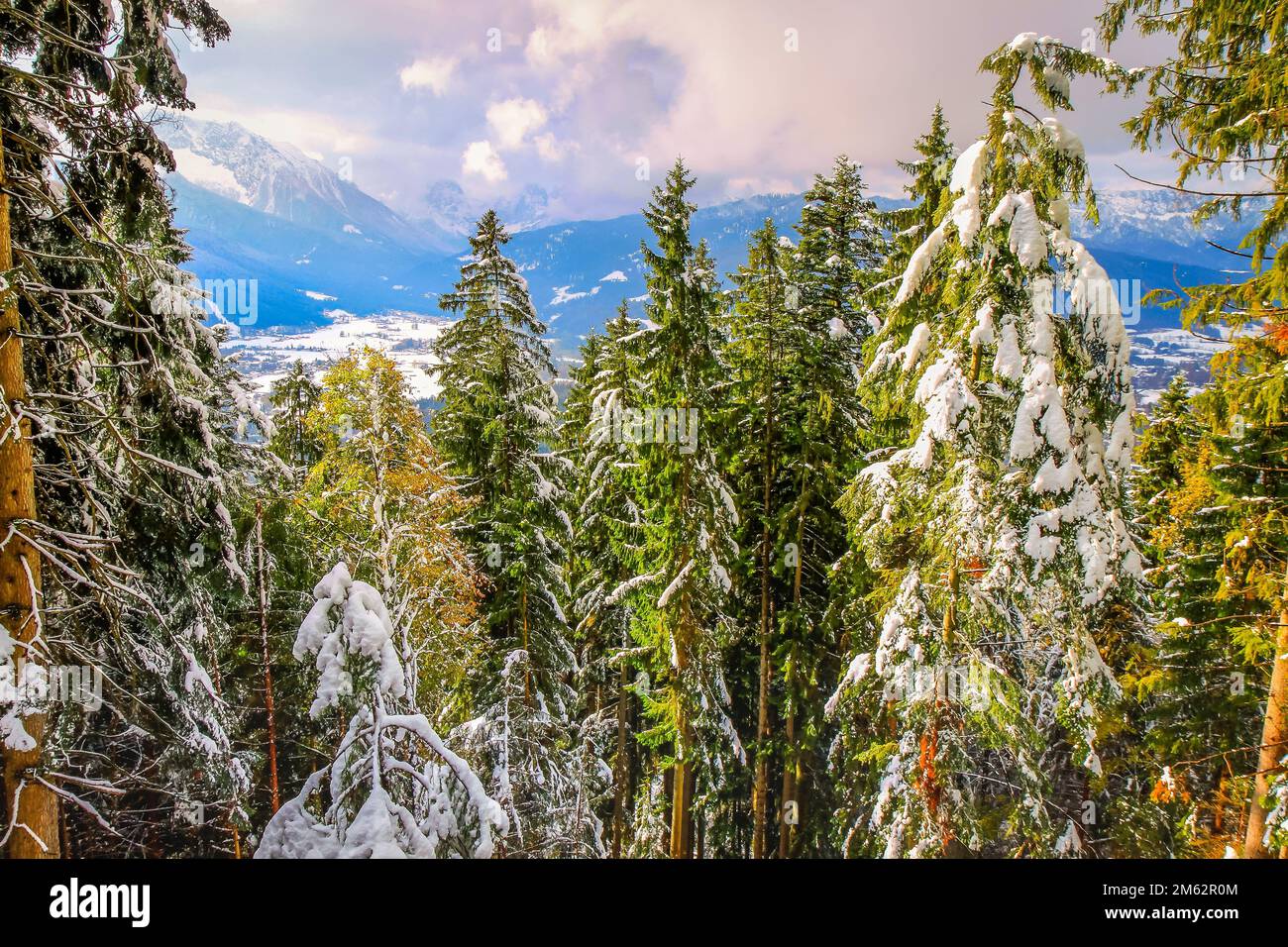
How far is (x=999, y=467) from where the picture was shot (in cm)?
721

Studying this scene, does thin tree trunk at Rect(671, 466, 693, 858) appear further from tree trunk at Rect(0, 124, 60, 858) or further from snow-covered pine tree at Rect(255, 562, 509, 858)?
tree trunk at Rect(0, 124, 60, 858)

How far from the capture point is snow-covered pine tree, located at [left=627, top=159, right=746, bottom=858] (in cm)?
1328

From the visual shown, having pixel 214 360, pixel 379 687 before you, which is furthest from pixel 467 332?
pixel 379 687

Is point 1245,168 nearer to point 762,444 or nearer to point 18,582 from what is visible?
point 762,444

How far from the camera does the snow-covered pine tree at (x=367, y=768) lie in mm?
4266

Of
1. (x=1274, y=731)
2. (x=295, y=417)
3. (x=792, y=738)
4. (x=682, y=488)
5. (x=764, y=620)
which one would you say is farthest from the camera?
(x=295, y=417)

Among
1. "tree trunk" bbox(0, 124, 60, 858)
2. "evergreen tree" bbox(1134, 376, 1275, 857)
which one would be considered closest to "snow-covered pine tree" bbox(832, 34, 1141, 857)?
"evergreen tree" bbox(1134, 376, 1275, 857)

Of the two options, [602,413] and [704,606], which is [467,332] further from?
[704,606]

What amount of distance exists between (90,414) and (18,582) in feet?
7.08


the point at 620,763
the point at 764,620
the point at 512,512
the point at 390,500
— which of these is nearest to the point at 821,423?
the point at 764,620

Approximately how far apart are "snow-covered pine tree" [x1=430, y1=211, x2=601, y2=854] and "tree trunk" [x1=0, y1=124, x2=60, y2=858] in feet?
32.0

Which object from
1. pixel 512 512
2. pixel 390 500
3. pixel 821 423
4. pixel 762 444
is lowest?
pixel 512 512

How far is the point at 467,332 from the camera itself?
1503 cm

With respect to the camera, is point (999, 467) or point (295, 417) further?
point (295, 417)
